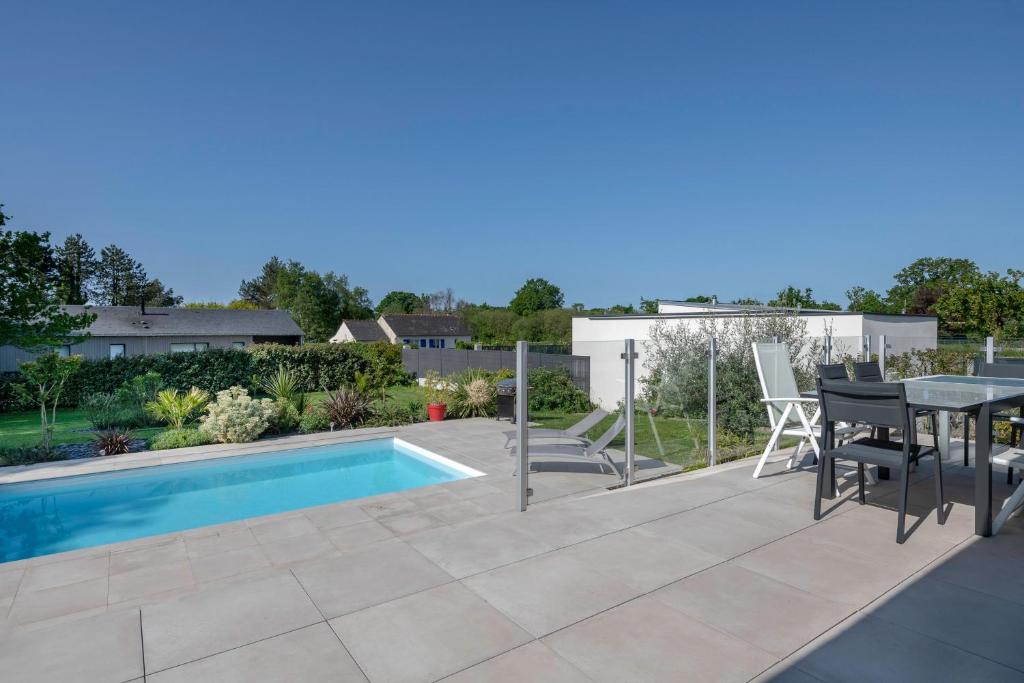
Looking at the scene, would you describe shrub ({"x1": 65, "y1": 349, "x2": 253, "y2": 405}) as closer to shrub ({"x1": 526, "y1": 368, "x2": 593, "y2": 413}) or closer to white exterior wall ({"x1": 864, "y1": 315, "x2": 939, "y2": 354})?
shrub ({"x1": 526, "y1": 368, "x2": 593, "y2": 413})

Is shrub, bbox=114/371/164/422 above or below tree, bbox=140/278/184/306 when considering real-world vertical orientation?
below

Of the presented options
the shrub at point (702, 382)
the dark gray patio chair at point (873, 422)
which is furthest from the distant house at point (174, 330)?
the dark gray patio chair at point (873, 422)

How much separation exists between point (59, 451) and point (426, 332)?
3813cm

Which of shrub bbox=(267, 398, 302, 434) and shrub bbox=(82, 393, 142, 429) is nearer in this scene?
shrub bbox=(267, 398, 302, 434)

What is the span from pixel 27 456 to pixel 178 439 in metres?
2.06

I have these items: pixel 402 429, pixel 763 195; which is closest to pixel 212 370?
pixel 402 429

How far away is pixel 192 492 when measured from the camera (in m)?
8.06

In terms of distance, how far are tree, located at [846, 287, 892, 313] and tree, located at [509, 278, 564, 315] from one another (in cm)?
3714

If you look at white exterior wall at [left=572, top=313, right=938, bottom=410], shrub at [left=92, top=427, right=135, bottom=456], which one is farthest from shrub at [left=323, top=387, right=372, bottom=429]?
white exterior wall at [left=572, top=313, right=938, bottom=410]

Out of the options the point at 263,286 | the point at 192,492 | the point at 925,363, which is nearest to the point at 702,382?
the point at 925,363

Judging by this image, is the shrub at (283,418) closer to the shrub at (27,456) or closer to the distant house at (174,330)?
the shrub at (27,456)

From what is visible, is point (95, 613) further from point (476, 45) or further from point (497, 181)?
point (497, 181)

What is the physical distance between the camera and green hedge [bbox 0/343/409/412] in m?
16.3

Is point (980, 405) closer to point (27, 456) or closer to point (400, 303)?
point (27, 456)
